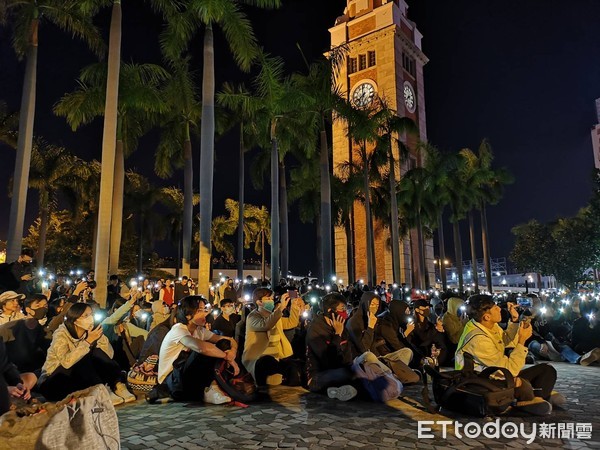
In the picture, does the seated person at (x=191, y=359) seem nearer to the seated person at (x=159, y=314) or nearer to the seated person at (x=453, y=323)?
the seated person at (x=159, y=314)

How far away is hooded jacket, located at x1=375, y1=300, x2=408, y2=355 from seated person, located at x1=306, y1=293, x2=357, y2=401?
5.15 ft

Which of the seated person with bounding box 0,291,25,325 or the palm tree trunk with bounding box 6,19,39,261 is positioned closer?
the seated person with bounding box 0,291,25,325

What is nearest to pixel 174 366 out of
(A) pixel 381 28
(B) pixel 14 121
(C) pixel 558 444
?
(C) pixel 558 444

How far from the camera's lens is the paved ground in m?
4.71

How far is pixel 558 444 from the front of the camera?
467 cm

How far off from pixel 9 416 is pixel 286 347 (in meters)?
5.23

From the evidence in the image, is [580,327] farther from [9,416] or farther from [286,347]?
[9,416]

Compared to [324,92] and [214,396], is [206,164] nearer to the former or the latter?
[324,92]

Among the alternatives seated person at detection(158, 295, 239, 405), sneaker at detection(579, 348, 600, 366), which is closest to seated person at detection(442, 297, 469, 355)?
sneaker at detection(579, 348, 600, 366)

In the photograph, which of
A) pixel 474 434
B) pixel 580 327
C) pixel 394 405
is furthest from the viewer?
pixel 580 327

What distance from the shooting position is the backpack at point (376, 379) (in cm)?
635

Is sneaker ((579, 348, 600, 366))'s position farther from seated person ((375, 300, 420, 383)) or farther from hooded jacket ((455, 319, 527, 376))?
hooded jacket ((455, 319, 527, 376))

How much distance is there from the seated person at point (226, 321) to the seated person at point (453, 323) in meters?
4.13

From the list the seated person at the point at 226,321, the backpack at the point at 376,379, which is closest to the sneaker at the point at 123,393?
the seated person at the point at 226,321
